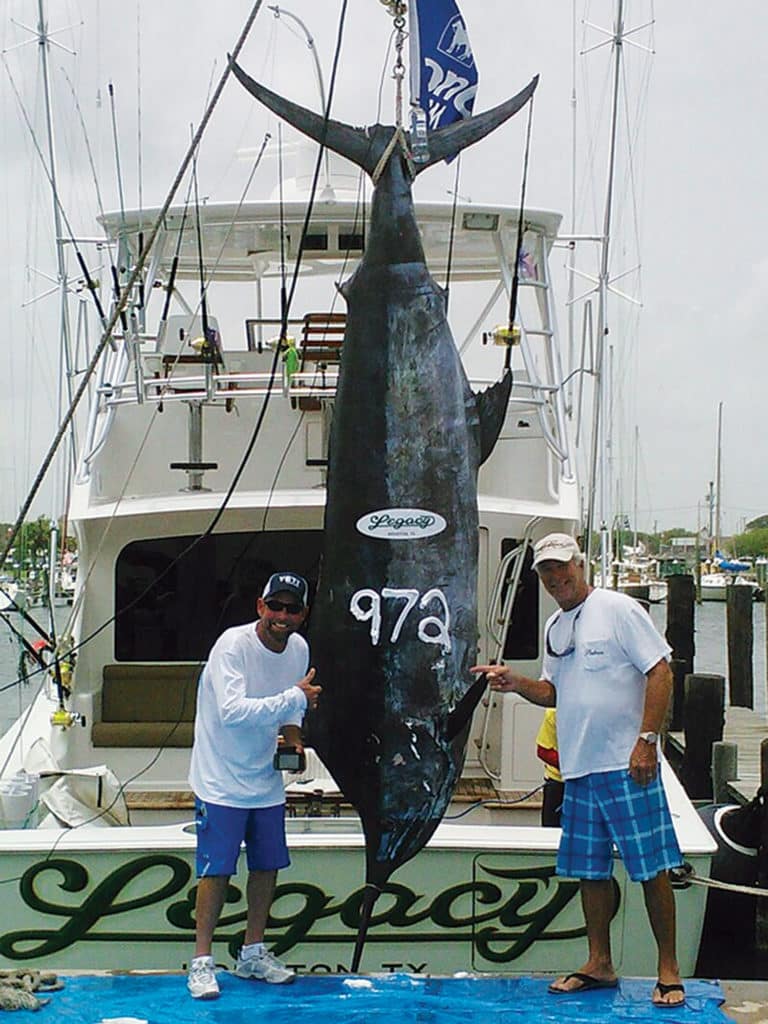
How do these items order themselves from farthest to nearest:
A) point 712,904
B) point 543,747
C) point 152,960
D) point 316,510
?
point 712,904 < point 316,510 < point 543,747 < point 152,960

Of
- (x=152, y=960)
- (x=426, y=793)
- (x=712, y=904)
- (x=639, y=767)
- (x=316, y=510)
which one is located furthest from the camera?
(x=712, y=904)

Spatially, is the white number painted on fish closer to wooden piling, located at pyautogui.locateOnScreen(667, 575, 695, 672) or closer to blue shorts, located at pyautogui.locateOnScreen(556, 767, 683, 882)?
blue shorts, located at pyautogui.locateOnScreen(556, 767, 683, 882)

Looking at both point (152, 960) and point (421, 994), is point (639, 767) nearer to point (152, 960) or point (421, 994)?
point (421, 994)

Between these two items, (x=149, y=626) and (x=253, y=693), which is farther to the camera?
(x=149, y=626)

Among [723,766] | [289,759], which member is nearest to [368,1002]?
[289,759]

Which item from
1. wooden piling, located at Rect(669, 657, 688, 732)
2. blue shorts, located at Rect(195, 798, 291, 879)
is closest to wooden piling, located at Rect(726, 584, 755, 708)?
wooden piling, located at Rect(669, 657, 688, 732)

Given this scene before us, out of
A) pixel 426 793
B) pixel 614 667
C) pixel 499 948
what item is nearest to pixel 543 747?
pixel 499 948

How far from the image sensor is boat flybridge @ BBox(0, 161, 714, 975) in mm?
4480

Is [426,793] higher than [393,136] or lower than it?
lower

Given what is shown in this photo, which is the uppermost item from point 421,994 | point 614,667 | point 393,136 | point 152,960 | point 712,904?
point 393,136

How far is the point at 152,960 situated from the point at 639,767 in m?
2.03

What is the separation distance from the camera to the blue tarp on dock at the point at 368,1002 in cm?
336

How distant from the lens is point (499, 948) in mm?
4527

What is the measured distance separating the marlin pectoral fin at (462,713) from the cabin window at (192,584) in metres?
3.63
